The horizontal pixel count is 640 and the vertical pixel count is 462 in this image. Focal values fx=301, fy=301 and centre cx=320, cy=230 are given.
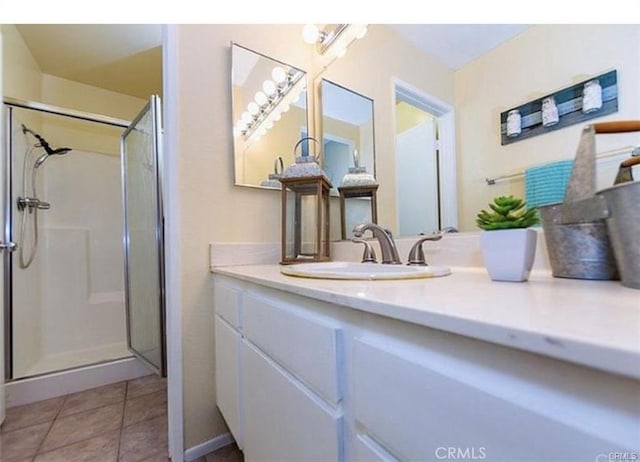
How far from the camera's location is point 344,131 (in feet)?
4.83

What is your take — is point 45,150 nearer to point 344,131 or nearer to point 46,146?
point 46,146

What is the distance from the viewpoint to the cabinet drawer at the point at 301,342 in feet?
1.64

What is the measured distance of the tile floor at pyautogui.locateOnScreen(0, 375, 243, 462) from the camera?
120 centimetres

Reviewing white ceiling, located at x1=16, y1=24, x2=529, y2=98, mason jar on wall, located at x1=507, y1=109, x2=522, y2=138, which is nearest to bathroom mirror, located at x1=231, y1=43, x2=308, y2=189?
white ceiling, located at x1=16, y1=24, x2=529, y2=98

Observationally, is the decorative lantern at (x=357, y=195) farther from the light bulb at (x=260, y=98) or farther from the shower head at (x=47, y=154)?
the shower head at (x=47, y=154)

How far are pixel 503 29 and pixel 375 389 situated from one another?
3.38 feet

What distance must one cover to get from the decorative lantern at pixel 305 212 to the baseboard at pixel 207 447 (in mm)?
756

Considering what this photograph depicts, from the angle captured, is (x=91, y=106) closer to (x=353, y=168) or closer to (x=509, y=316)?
(x=353, y=168)

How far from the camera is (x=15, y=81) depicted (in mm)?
1824

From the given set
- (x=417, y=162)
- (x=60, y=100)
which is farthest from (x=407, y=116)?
(x=60, y=100)

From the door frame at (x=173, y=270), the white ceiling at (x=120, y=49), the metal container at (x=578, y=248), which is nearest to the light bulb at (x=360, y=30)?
the white ceiling at (x=120, y=49)

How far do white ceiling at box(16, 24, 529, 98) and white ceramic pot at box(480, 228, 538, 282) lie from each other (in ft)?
2.10

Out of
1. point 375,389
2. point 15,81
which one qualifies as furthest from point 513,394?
point 15,81

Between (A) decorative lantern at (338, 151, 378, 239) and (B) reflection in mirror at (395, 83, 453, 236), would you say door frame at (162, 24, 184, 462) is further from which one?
(B) reflection in mirror at (395, 83, 453, 236)
